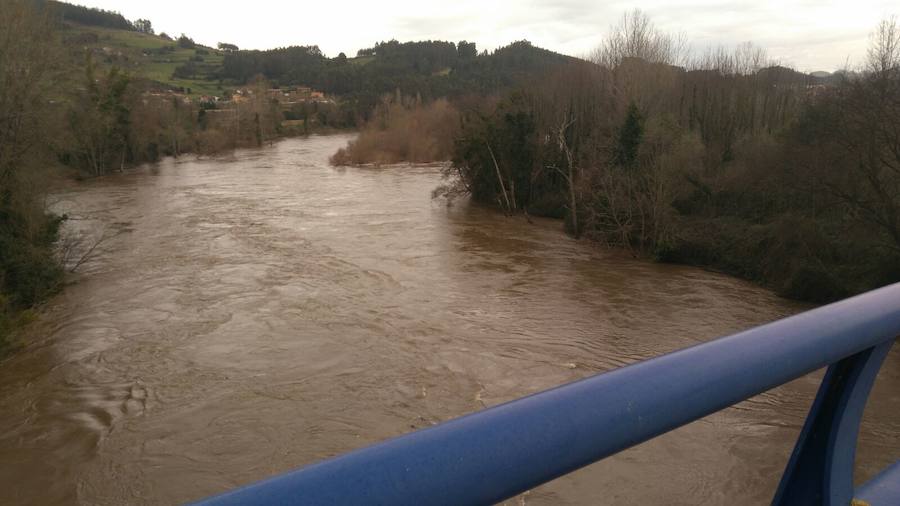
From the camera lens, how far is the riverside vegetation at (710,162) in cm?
1897

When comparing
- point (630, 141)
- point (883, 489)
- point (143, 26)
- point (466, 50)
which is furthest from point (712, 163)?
point (143, 26)

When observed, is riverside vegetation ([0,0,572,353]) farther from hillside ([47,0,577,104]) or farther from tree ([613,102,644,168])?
tree ([613,102,644,168])

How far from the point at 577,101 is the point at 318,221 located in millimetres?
15758

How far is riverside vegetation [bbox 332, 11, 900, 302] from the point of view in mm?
18969

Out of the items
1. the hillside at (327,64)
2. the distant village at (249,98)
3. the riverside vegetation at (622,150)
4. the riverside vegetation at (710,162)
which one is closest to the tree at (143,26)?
the hillside at (327,64)

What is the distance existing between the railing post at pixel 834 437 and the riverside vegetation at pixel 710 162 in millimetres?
19374

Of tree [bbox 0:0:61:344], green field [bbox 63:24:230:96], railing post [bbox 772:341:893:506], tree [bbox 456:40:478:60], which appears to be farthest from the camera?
tree [bbox 456:40:478:60]

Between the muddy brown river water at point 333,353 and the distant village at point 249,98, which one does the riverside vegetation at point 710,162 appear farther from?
the distant village at point 249,98

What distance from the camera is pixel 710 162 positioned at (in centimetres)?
2891

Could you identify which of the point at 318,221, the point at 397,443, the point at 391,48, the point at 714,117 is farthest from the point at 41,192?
the point at 391,48

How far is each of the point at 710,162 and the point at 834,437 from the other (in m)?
30.0

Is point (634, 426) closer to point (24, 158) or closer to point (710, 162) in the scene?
point (24, 158)

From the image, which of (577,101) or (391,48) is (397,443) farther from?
(391,48)

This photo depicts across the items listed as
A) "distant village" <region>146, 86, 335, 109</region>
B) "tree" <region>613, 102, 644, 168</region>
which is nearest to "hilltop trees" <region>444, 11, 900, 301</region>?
"tree" <region>613, 102, 644, 168</region>
